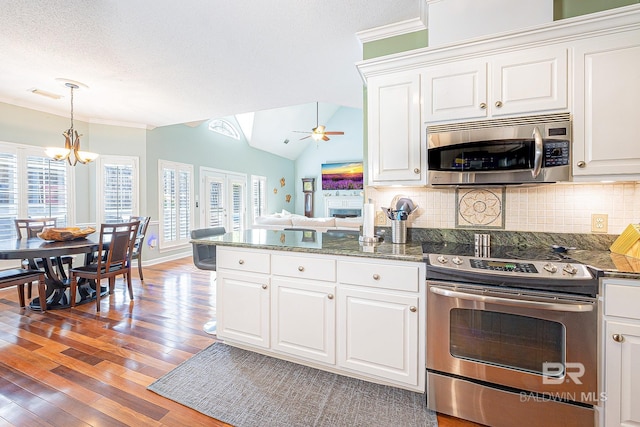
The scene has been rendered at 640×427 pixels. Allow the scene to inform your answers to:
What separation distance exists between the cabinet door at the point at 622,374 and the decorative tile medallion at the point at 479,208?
0.93 m

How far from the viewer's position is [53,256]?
9.27 feet

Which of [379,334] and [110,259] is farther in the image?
[110,259]

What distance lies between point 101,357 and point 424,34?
362 cm

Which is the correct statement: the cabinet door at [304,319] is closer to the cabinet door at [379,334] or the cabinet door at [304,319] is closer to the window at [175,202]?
the cabinet door at [379,334]

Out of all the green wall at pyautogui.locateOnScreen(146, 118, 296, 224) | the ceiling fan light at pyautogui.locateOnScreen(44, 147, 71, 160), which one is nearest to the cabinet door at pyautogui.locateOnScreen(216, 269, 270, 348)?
the ceiling fan light at pyautogui.locateOnScreen(44, 147, 71, 160)

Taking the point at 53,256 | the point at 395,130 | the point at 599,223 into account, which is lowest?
the point at 53,256

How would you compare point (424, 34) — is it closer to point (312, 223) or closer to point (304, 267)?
point (304, 267)

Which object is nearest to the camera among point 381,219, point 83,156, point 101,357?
point 101,357

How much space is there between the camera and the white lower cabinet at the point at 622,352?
53.1 inches

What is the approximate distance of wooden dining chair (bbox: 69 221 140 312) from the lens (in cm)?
324

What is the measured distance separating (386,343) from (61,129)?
228 inches

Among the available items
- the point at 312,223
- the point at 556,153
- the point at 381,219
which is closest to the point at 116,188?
the point at 312,223

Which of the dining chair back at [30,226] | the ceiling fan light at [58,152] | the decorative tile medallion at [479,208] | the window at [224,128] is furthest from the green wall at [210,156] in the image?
the decorative tile medallion at [479,208]

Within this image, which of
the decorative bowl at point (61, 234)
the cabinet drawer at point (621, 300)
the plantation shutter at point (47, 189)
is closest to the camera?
the cabinet drawer at point (621, 300)
